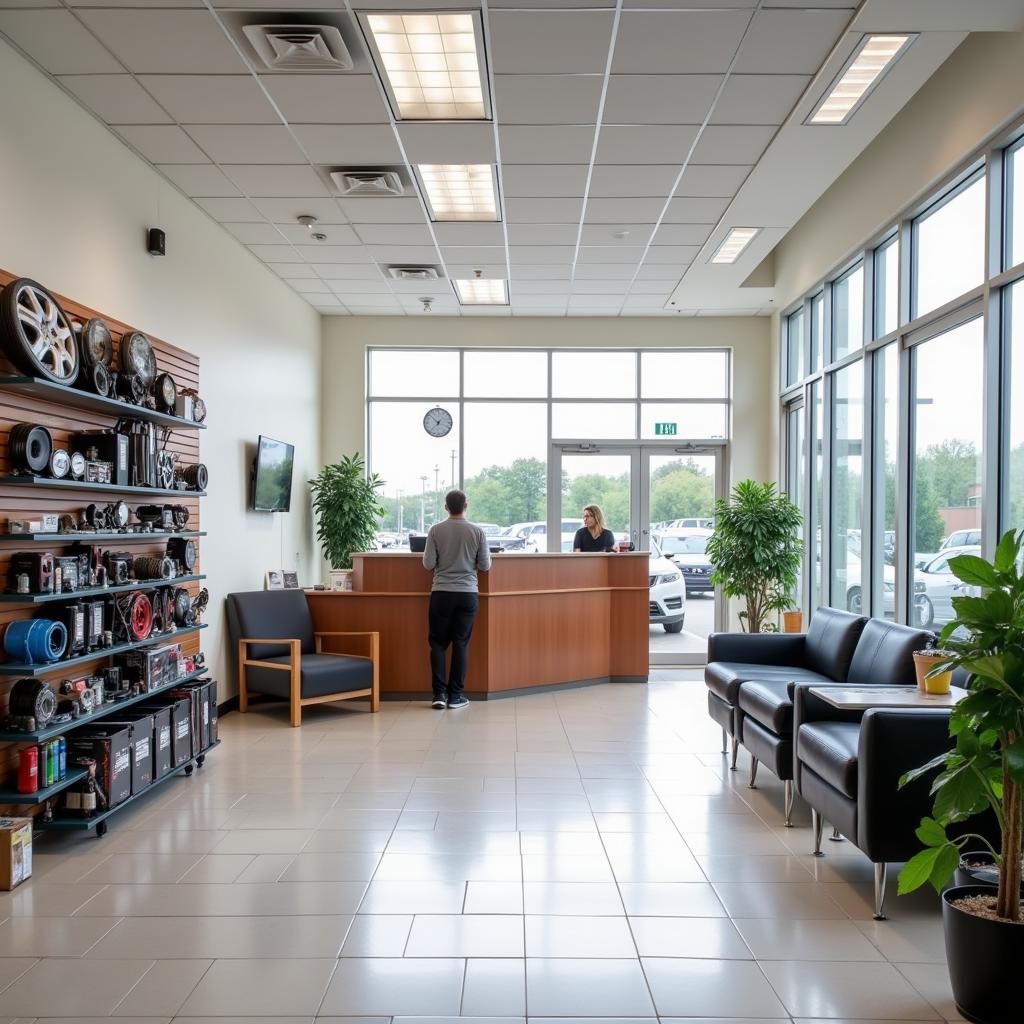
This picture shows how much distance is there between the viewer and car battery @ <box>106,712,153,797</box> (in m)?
4.68

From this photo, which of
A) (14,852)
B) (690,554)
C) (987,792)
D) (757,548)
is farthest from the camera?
(690,554)

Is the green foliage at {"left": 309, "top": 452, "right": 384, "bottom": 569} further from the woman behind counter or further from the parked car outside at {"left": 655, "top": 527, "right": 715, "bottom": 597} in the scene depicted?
the parked car outside at {"left": 655, "top": 527, "right": 715, "bottom": 597}

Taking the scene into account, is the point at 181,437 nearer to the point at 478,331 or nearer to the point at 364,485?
the point at 364,485

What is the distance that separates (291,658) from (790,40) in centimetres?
534

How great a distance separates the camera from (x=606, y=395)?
1098cm

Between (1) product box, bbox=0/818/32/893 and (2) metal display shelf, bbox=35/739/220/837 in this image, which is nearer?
(1) product box, bbox=0/818/32/893

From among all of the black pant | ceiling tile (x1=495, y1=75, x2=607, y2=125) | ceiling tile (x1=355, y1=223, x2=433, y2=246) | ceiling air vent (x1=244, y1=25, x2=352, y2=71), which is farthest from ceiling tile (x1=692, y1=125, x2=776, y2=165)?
the black pant

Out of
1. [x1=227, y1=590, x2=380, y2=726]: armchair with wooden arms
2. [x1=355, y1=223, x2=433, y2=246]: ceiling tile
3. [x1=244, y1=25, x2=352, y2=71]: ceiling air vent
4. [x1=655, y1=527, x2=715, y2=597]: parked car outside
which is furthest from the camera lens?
[x1=655, y1=527, x2=715, y2=597]: parked car outside

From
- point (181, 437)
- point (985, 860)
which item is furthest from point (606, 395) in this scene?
point (985, 860)

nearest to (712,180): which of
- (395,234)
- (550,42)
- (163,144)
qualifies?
(550,42)

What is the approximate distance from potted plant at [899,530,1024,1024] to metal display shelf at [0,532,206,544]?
373 centimetres

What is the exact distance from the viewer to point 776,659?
6.23m

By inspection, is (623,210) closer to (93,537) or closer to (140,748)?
(93,537)

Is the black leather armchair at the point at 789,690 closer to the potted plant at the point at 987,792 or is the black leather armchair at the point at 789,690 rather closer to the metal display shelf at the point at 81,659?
the potted plant at the point at 987,792
